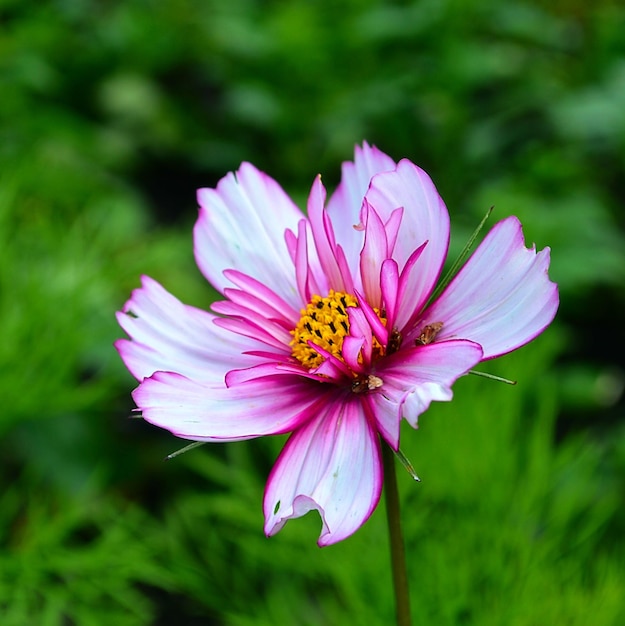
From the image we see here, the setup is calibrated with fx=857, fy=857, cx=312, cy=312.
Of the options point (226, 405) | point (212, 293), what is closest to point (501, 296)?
point (226, 405)

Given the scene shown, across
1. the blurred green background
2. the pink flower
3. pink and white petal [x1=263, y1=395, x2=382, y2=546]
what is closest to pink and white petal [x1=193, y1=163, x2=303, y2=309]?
the pink flower

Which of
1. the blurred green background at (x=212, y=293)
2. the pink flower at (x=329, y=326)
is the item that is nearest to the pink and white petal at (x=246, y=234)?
the pink flower at (x=329, y=326)

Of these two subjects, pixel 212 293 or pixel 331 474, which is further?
pixel 212 293

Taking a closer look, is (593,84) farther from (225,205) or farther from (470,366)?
(470,366)

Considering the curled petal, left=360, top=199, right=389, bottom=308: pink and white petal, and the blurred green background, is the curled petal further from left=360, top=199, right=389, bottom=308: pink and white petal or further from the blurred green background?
the blurred green background

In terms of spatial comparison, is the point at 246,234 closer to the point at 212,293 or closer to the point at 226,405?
the point at 226,405

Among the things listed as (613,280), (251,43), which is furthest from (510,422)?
(251,43)

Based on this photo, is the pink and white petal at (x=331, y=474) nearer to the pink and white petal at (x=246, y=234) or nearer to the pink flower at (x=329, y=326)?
the pink flower at (x=329, y=326)
